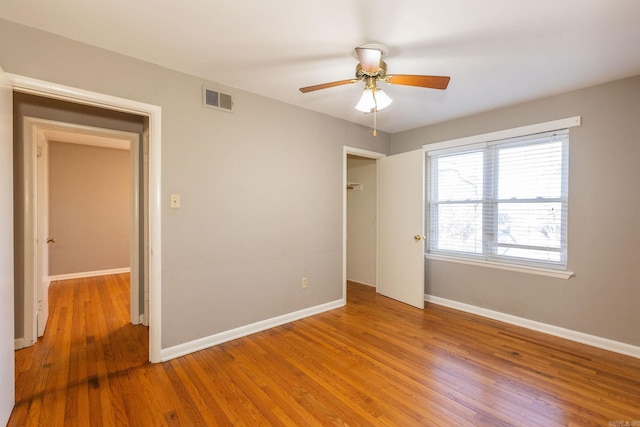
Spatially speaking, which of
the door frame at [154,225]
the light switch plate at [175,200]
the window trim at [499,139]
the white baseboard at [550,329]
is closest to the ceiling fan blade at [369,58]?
the door frame at [154,225]

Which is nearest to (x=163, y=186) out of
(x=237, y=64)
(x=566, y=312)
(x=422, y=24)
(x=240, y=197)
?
(x=240, y=197)

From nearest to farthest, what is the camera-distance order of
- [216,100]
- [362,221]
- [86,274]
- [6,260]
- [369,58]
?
[6,260] < [369,58] < [216,100] < [362,221] < [86,274]

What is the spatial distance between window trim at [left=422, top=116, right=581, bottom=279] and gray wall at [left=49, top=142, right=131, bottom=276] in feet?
17.8

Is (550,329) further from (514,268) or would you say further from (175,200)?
(175,200)

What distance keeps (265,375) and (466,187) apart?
3142 millimetres

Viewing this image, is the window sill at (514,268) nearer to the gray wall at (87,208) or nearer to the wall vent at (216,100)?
the wall vent at (216,100)

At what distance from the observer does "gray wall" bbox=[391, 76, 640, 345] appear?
2.52 m

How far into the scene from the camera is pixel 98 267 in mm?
5500

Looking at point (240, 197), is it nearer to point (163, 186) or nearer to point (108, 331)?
point (163, 186)

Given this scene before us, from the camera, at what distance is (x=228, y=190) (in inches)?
109

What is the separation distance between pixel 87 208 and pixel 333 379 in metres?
5.73

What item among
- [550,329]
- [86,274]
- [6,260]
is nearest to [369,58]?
[6,260]

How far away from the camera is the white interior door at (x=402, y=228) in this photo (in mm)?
3715

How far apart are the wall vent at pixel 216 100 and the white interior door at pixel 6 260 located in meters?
1.25
